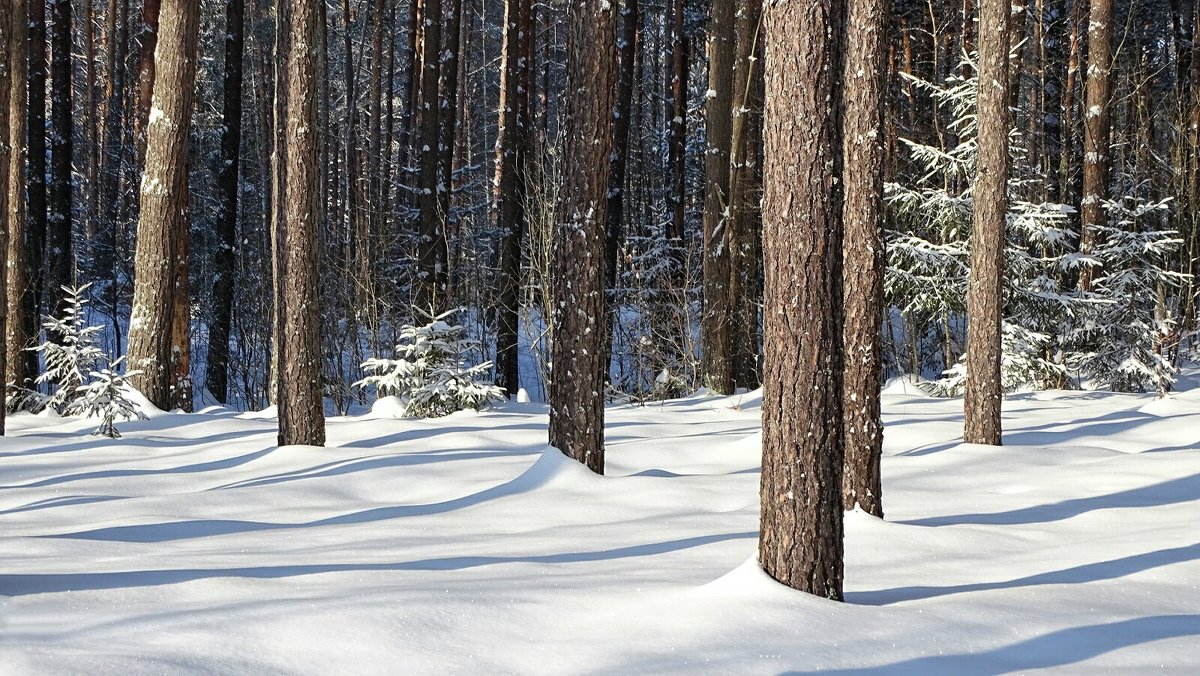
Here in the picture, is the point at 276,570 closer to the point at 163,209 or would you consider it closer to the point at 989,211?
the point at 989,211

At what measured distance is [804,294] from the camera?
4395mm

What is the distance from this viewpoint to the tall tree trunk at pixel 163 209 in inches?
429

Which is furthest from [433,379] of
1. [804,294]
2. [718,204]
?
[804,294]

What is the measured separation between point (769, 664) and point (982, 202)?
617 centimetres

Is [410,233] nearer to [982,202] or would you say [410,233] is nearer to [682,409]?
[682,409]

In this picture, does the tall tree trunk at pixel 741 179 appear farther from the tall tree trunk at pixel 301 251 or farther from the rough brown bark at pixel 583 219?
the tall tree trunk at pixel 301 251

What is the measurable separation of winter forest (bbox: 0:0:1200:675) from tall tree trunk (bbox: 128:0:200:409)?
41 millimetres

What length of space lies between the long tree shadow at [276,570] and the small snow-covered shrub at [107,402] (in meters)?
5.63

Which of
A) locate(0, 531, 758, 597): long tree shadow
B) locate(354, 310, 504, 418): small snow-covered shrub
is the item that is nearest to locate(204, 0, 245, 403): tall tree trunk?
locate(354, 310, 504, 418): small snow-covered shrub

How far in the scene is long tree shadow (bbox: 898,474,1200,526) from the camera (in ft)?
21.0

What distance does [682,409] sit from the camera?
11.9 m

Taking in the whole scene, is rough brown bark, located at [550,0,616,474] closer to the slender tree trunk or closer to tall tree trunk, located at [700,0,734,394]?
tall tree trunk, located at [700,0,734,394]

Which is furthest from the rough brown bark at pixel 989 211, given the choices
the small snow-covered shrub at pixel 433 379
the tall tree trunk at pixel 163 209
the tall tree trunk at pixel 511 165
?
the tall tree trunk at pixel 511 165

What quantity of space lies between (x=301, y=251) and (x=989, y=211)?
5783mm
